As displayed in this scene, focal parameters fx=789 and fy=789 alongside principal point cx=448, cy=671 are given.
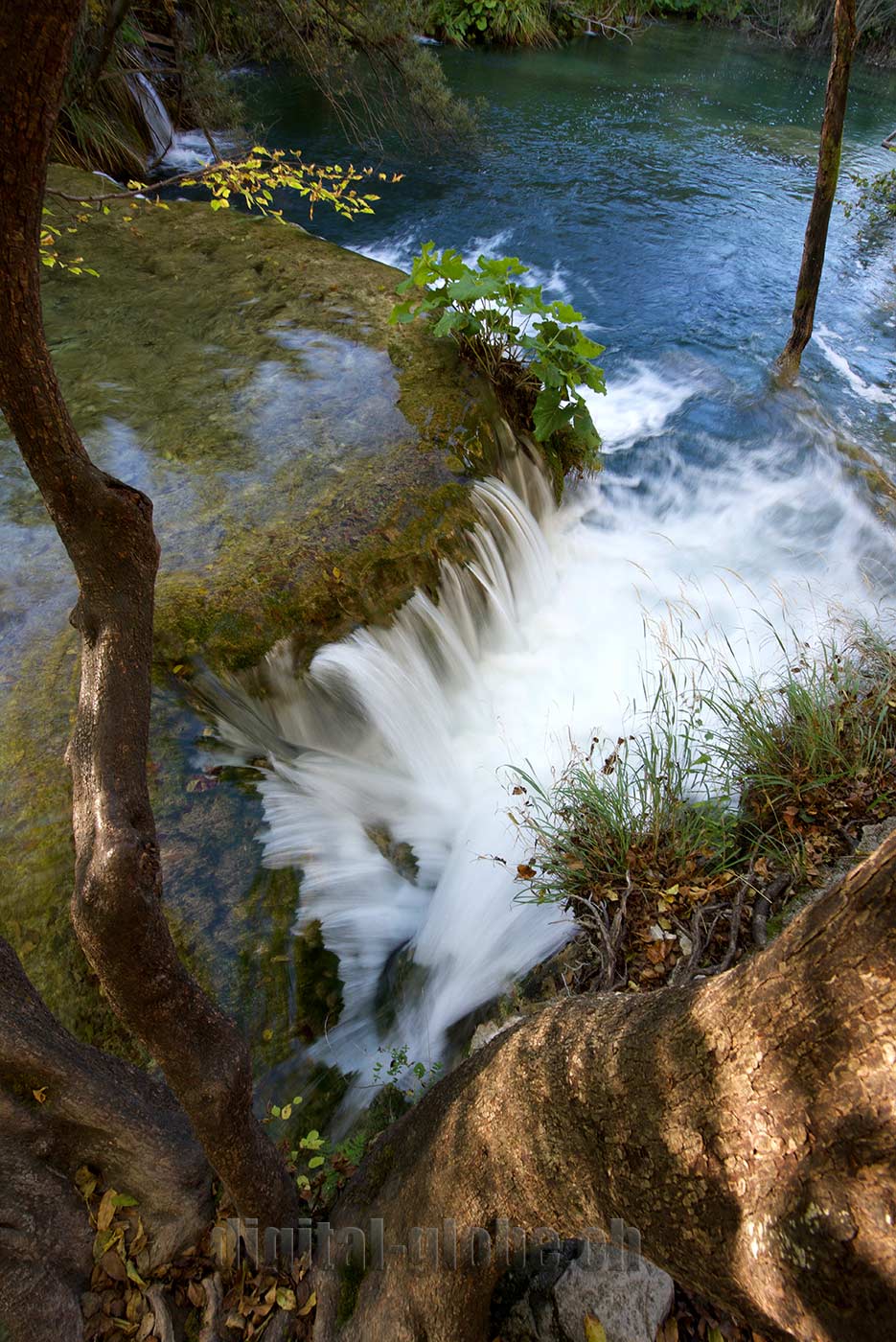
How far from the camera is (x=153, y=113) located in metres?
10.3

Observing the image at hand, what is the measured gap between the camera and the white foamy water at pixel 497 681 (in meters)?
3.54

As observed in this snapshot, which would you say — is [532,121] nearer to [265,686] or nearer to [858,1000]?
[265,686]

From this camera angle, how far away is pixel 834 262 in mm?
9453

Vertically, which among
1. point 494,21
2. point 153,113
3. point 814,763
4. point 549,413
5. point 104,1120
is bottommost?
point 104,1120

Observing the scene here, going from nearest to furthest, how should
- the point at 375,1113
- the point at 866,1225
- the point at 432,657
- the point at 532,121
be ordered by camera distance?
the point at 866,1225 < the point at 375,1113 < the point at 432,657 < the point at 532,121

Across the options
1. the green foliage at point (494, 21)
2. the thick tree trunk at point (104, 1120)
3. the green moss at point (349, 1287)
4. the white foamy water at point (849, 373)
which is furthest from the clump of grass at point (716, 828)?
the green foliage at point (494, 21)

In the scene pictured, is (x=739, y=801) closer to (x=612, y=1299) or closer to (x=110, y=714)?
(x=612, y=1299)

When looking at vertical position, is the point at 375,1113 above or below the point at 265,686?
below

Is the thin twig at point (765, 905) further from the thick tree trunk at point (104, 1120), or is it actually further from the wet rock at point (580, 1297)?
the thick tree trunk at point (104, 1120)

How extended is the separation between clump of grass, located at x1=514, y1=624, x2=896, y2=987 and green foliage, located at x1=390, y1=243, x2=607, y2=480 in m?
2.53

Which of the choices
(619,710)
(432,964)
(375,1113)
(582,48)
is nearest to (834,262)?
(619,710)

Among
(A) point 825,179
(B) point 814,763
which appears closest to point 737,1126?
(B) point 814,763

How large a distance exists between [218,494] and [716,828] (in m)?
3.26

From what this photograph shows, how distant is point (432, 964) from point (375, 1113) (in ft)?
2.49
